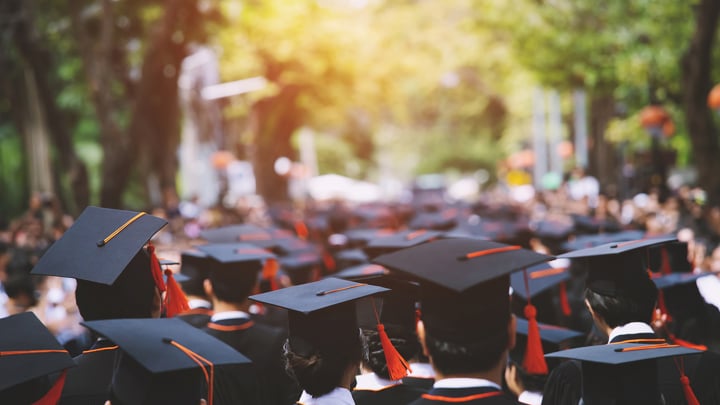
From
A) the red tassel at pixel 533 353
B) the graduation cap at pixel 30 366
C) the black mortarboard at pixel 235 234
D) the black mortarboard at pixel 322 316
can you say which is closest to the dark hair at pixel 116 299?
the graduation cap at pixel 30 366

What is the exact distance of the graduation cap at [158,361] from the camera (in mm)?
3033

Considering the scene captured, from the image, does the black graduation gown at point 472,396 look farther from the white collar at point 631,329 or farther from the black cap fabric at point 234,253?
the black cap fabric at point 234,253

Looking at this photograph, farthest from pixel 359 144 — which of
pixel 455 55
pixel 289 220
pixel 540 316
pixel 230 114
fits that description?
pixel 540 316

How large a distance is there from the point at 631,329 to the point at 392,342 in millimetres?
1071

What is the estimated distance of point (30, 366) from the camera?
10.6 ft

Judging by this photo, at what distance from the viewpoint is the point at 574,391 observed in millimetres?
3627

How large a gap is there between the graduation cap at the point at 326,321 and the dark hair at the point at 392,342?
139mm

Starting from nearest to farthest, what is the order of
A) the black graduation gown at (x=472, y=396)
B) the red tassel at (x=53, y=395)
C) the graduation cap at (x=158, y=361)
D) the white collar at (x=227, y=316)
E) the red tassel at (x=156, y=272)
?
the black graduation gown at (x=472, y=396)
the graduation cap at (x=158, y=361)
the red tassel at (x=53, y=395)
the red tassel at (x=156, y=272)
the white collar at (x=227, y=316)

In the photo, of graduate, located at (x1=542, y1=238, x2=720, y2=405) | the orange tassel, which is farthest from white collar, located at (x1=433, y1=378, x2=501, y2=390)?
the orange tassel

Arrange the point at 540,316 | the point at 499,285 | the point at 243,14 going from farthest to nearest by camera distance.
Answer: the point at 243,14, the point at 540,316, the point at 499,285

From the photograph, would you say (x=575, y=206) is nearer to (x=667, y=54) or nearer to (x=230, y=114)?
(x=667, y=54)

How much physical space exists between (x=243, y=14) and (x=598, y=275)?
20405 millimetres

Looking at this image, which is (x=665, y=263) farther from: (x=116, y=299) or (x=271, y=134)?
(x=271, y=134)

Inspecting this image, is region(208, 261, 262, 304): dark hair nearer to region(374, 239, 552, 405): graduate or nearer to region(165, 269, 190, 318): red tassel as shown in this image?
region(165, 269, 190, 318): red tassel
